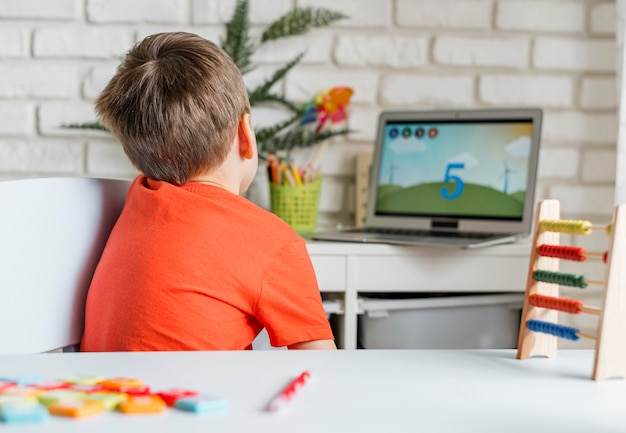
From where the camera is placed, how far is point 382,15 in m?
2.02

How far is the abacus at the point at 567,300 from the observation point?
0.65 metres

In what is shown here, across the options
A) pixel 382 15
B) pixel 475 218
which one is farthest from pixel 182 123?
pixel 382 15

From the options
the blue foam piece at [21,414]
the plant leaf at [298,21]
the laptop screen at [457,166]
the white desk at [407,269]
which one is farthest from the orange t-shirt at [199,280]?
the plant leaf at [298,21]

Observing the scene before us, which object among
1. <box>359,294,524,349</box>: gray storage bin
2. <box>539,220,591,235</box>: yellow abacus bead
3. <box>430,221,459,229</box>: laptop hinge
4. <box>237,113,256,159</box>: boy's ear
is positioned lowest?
<box>359,294,524,349</box>: gray storage bin

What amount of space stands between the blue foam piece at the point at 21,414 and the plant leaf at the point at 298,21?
1.54 meters

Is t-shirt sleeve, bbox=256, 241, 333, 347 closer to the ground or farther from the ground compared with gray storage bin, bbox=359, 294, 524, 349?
farther from the ground

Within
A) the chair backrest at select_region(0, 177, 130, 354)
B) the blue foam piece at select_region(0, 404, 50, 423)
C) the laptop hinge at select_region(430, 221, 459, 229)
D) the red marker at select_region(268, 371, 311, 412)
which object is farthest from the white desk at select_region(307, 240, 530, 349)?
the blue foam piece at select_region(0, 404, 50, 423)

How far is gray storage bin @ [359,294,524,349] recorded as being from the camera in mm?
1681

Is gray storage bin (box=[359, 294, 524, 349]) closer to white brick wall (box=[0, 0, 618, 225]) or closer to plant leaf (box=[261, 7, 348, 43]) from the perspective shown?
white brick wall (box=[0, 0, 618, 225])

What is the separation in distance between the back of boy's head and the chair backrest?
0.11 m

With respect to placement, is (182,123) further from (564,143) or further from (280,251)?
(564,143)

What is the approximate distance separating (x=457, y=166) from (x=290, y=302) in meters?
0.98

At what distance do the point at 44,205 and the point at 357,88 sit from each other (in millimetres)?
1150

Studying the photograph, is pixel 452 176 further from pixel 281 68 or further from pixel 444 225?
pixel 281 68
